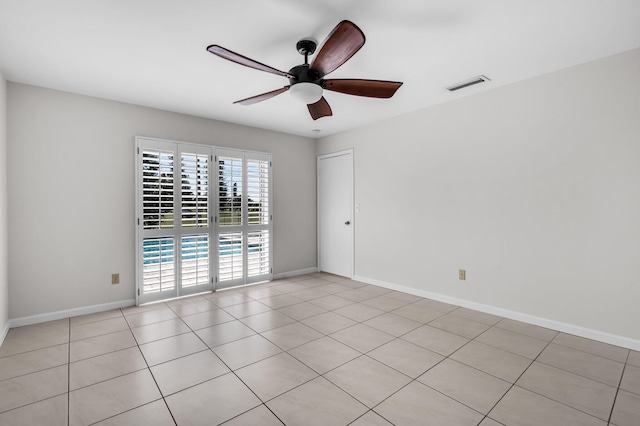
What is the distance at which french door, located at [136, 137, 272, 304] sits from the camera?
377 centimetres

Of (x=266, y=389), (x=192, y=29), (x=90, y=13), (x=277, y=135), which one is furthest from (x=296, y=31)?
(x=277, y=135)

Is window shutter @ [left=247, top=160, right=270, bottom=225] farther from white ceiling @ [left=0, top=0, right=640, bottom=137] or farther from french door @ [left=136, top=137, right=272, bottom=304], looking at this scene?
white ceiling @ [left=0, top=0, right=640, bottom=137]

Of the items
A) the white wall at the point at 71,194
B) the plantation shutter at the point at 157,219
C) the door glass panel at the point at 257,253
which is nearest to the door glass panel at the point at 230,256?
the door glass panel at the point at 257,253

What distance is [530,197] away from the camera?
10.1 ft

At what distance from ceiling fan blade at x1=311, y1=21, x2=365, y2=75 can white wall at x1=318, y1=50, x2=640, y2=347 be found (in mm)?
2197

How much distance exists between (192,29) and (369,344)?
2.89m

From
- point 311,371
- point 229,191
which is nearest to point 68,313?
point 229,191

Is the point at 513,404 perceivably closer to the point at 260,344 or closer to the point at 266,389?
the point at 266,389

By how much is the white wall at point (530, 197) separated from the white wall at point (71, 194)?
10.9 feet

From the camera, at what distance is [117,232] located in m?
3.61

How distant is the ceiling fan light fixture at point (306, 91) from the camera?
229 cm

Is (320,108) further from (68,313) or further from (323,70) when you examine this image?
(68,313)

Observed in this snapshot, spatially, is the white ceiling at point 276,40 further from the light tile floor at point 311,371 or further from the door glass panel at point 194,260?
the light tile floor at point 311,371

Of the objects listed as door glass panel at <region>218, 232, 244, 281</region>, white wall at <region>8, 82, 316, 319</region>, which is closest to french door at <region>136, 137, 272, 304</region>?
door glass panel at <region>218, 232, 244, 281</region>
